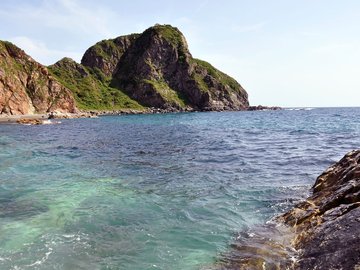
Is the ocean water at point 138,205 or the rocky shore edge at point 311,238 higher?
the rocky shore edge at point 311,238

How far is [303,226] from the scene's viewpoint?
11367 millimetres

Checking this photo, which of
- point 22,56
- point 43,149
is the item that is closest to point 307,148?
point 43,149

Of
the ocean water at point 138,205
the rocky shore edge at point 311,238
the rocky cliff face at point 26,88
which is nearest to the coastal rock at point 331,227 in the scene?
the rocky shore edge at point 311,238

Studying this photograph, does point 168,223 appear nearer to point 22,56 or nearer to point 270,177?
point 270,177

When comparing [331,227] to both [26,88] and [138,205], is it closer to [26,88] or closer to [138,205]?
[138,205]

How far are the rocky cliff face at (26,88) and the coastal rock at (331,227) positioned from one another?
118m

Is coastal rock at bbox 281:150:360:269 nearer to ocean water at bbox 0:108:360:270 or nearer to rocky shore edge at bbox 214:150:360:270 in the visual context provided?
rocky shore edge at bbox 214:150:360:270

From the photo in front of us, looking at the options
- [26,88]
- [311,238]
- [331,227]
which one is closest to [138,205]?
[311,238]

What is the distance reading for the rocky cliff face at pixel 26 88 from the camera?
381ft

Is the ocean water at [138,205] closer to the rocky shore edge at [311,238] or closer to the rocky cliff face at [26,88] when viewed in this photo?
the rocky shore edge at [311,238]

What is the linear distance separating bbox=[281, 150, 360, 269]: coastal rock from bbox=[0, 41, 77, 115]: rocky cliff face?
4656 inches

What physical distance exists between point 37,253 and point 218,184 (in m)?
11.5

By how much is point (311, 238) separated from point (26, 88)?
142 m

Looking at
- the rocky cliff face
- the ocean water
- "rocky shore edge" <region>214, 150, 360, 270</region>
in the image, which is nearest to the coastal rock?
"rocky shore edge" <region>214, 150, 360, 270</region>
